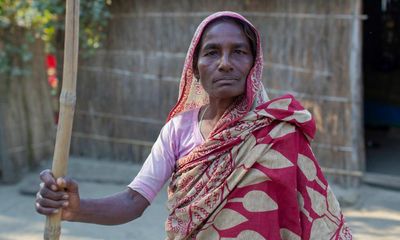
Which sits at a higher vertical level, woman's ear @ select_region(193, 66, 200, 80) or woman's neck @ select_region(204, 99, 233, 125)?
woman's ear @ select_region(193, 66, 200, 80)

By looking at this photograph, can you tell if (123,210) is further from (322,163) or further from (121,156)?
(121,156)

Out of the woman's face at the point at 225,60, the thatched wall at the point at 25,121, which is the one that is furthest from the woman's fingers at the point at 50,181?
the thatched wall at the point at 25,121

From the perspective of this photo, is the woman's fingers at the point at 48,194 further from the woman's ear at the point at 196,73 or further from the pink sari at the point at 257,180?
the woman's ear at the point at 196,73

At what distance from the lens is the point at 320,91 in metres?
5.40

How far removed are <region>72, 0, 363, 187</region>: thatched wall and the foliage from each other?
20 centimetres

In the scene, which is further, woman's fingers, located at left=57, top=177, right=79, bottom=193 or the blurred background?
the blurred background

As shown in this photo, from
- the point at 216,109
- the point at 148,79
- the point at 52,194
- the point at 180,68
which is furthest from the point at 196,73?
the point at 148,79

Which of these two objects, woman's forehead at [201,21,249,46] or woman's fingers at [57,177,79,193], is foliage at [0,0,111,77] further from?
woman's fingers at [57,177,79,193]

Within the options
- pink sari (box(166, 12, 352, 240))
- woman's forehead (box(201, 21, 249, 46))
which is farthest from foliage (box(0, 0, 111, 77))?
pink sari (box(166, 12, 352, 240))

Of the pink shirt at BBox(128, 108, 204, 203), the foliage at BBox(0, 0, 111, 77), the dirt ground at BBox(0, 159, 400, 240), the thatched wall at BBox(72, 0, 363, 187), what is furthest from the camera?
the foliage at BBox(0, 0, 111, 77)

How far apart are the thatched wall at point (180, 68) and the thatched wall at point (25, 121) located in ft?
1.27

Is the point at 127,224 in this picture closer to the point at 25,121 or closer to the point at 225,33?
the point at 25,121

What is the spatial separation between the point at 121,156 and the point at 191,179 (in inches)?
189

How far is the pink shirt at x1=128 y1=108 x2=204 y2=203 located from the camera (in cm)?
202
